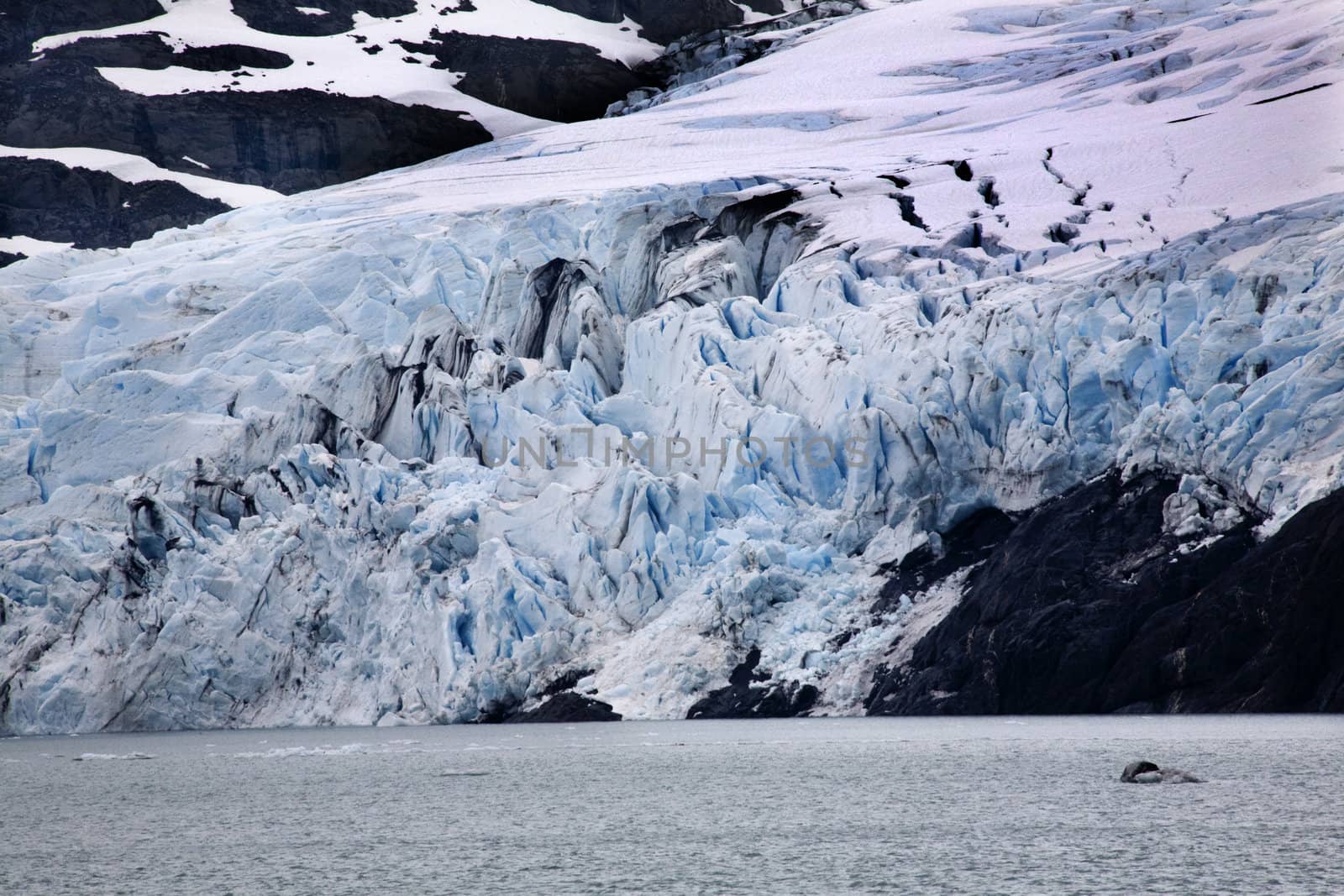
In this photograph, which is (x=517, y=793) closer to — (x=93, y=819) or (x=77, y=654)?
(x=93, y=819)

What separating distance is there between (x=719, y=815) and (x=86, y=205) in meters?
49.4

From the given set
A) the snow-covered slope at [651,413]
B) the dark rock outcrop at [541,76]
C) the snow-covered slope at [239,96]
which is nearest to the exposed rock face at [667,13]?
the snow-covered slope at [239,96]

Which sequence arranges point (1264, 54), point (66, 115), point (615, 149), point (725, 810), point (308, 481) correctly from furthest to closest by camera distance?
point (66, 115) → point (615, 149) → point (1264, 54) → point (308, 481) → point (725, 810)

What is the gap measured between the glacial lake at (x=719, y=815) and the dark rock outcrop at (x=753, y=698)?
0.81 m

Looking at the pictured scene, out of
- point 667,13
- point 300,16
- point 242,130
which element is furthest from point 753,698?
point 300,16

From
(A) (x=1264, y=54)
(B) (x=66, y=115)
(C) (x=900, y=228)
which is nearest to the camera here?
(C) (x=900, y=228)

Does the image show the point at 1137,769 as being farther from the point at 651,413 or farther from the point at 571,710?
the point at 651,413

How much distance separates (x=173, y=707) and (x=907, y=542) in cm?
1507

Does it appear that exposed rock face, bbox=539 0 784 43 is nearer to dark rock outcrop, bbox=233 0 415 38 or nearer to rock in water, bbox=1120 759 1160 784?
dark rock outcrop, bbox=233 0 415 38

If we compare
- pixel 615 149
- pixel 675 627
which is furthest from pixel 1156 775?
pixel 615 149

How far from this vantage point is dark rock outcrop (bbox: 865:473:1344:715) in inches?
963

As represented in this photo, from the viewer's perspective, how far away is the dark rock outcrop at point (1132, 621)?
24469 mm

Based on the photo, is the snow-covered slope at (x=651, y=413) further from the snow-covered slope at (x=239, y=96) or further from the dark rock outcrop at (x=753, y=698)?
the snow-covered slope at (x=239, y=96)

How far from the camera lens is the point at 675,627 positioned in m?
28.8
